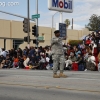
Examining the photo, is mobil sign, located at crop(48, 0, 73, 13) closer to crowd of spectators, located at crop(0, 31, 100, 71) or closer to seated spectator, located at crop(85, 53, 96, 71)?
crowd of spectators, located at crop(0, 31, 100, 71)

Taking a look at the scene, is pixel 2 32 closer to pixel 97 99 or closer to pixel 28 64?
pixel 28 64

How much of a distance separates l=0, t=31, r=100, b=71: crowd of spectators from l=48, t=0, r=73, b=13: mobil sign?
588 cm

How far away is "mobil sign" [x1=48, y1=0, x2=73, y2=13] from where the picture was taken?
30.0m

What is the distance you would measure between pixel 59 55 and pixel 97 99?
5.06 metres

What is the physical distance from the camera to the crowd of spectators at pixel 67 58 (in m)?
20.8

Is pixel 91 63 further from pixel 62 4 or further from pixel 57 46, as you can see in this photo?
pixel 62 4

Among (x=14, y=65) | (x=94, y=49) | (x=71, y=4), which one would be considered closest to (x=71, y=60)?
(x=94, y=49)

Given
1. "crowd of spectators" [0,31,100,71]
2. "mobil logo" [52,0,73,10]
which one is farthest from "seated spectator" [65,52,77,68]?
"mobil logo" [52,0,73,10]

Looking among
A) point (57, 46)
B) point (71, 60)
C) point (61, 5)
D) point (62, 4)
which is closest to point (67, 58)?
point (71, 60)

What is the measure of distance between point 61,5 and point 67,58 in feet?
31.5

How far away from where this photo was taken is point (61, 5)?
101 ft

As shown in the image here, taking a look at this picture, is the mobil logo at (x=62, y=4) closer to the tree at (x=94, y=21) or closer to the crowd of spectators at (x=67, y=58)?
the crowd of spectators at (x=67, y=58)

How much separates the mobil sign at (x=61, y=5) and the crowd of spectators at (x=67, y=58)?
588 cm

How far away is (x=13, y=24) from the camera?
5572cm
